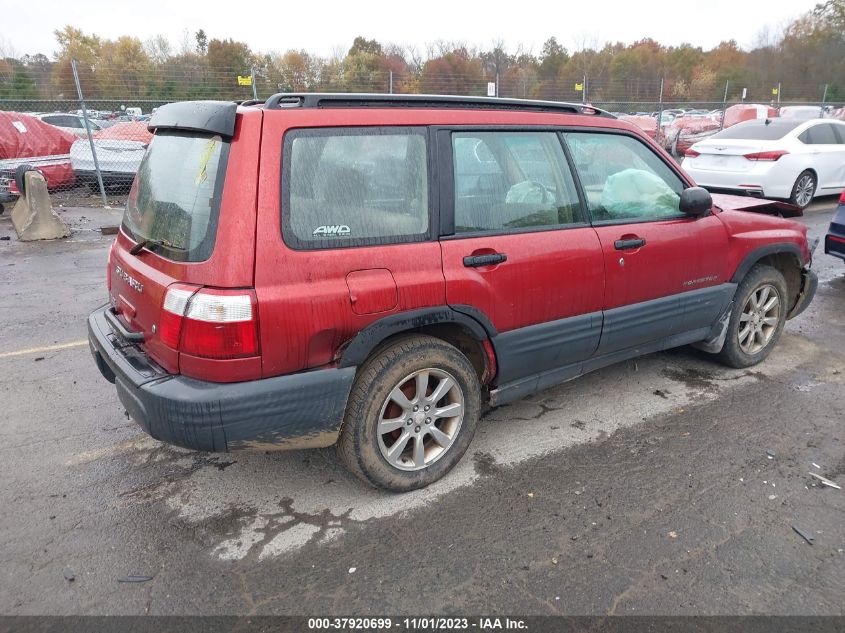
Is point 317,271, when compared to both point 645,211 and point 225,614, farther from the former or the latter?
point 645,211

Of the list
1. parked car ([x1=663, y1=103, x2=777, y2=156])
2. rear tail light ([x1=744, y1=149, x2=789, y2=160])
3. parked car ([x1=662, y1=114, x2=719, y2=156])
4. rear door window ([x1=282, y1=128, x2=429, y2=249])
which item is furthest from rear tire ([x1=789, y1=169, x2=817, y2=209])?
rear door window ([x1=282, y1=128, x2=429, y2=249])

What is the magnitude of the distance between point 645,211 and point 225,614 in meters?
3.03

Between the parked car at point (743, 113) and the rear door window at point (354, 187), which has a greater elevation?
the rear door window at point (354, 187)

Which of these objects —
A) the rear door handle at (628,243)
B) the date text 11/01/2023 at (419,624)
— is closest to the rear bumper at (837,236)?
the rear door handle at (628,243)

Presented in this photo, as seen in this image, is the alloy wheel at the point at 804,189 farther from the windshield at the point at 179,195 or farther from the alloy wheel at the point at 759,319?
the windshield at the point at 179,195

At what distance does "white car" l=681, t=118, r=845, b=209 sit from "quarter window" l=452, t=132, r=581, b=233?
27.0 ft

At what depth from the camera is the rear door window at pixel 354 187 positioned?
8.17ft

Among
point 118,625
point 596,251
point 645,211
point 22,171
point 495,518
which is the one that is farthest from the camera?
point 22,171

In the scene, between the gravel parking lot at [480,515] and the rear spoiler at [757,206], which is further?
the rear spoiler at [757,206]

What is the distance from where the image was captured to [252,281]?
2367 millimetres

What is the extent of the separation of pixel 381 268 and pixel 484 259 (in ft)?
1.82

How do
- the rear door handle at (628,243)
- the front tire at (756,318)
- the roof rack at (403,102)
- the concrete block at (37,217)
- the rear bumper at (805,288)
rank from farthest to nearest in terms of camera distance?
1. the concrete block at (37,217)
2. the rear bumper at (805,288)
3. the front tire at (756,318)
4. the rear door handle at (628,243)
5. the roof rack at (403,102)

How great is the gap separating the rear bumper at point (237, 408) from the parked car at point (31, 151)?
36.9 feet

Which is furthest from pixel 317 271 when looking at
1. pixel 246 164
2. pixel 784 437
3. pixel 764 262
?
pixel 764 262
